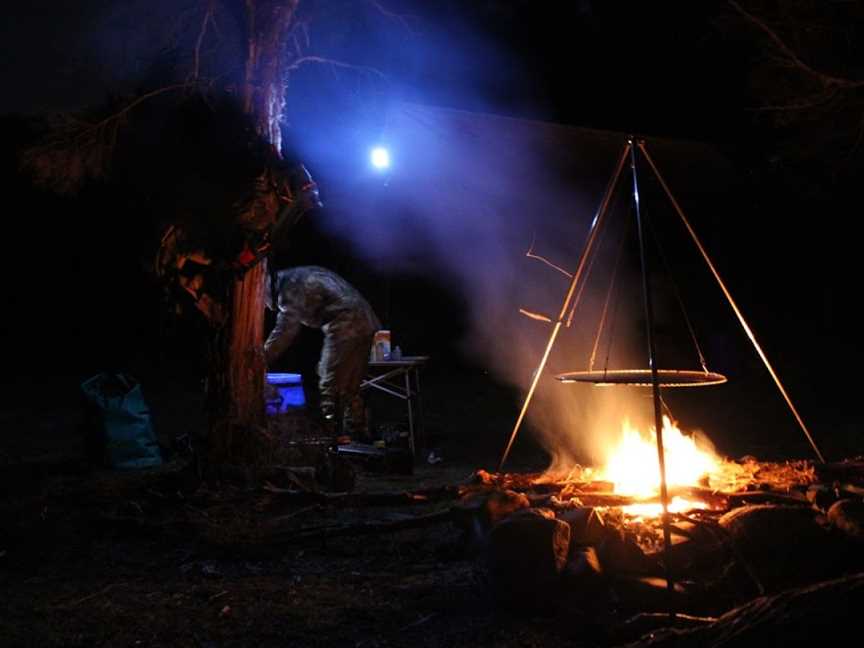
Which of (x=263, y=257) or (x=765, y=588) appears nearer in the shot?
(x=765, y=588)

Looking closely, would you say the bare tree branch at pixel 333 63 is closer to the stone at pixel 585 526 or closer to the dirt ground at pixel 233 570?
the dirt ground at pixel 233 570

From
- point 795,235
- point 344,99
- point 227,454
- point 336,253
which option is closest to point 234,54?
point 344,99

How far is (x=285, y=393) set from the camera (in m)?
7.17

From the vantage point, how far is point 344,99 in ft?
25.0

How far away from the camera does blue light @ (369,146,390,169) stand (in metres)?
8.20

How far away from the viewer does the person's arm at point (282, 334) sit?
→ 706cm

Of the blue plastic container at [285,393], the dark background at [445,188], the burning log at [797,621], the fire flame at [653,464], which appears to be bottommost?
the burning log at [797,621]

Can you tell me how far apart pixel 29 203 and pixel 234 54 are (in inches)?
284

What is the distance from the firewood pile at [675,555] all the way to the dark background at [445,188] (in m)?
3.72

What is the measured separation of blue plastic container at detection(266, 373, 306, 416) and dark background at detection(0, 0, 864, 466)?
3.93 feet

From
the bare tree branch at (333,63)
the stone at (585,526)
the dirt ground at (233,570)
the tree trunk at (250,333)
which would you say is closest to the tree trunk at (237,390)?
the tree trunk at (250,333)

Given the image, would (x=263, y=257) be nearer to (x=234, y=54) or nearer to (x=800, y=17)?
(x=234, y=54)

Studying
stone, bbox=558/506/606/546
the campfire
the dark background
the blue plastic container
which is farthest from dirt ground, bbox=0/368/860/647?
the dark background

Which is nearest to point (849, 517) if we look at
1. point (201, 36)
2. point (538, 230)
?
point (538, 230)
